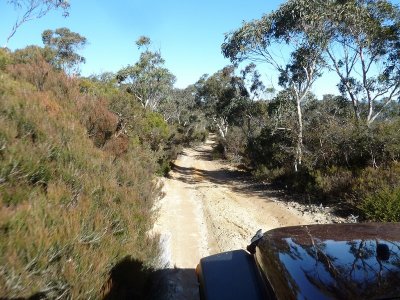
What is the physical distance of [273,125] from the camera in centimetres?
1920

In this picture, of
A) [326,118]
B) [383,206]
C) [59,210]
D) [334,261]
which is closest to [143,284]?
[59,210]

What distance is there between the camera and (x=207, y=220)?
34.5ft

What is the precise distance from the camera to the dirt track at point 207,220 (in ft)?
22.7

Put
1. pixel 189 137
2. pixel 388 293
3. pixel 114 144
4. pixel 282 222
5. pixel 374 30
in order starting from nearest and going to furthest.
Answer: pixel 388 293 < pixel 114 144 < pixel 282 222 < pixel 374 30 < pixel 189 137

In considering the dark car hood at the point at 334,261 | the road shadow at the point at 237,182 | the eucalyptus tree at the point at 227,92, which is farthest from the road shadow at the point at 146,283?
the eucalyptus tree at the point at 227,92

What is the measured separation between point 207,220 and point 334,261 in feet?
→ 27.0

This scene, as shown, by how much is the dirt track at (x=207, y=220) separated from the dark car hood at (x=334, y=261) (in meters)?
3.17

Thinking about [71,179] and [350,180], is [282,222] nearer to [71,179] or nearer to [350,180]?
[350,180]

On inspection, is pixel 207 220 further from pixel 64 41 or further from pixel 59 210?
pixel 64 41

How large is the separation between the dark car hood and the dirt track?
10.4ft

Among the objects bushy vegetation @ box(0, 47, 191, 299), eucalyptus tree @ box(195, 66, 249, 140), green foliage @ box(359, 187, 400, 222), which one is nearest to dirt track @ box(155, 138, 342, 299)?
green foliage @ box(359, 187, 400, 222)

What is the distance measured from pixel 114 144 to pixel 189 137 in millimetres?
36759

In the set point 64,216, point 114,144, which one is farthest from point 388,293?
point 114,144

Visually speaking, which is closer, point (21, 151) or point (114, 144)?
point (21, 151)
